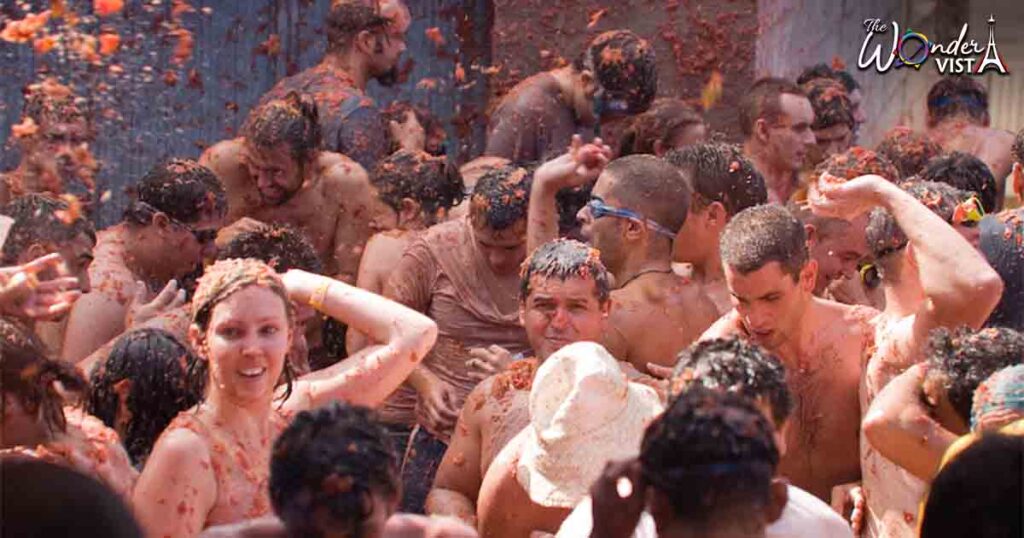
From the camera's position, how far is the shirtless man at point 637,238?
22.2 ft

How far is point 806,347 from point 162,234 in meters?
2.55

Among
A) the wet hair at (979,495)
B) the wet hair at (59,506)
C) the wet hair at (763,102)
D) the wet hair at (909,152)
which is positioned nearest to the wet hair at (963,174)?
the wet hair at (909,152)

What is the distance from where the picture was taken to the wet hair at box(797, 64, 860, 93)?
10.1m

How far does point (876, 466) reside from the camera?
19.4 feet

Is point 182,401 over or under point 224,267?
under

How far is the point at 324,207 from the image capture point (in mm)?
8469

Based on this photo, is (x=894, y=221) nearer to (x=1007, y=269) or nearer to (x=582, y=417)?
(x=1007, y=269)

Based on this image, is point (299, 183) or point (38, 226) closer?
point (38, 226)

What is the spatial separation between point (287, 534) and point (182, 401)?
1.77 meters

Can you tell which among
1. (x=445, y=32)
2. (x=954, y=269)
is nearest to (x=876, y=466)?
(x=954, y=269)

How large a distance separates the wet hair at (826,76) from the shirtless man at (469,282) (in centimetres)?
304

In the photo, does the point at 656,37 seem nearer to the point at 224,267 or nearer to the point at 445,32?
the point at 445,32

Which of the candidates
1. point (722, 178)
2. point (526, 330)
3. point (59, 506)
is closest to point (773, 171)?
point (722, 178)

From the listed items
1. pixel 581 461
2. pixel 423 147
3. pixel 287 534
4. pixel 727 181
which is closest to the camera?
pixel 287 534
